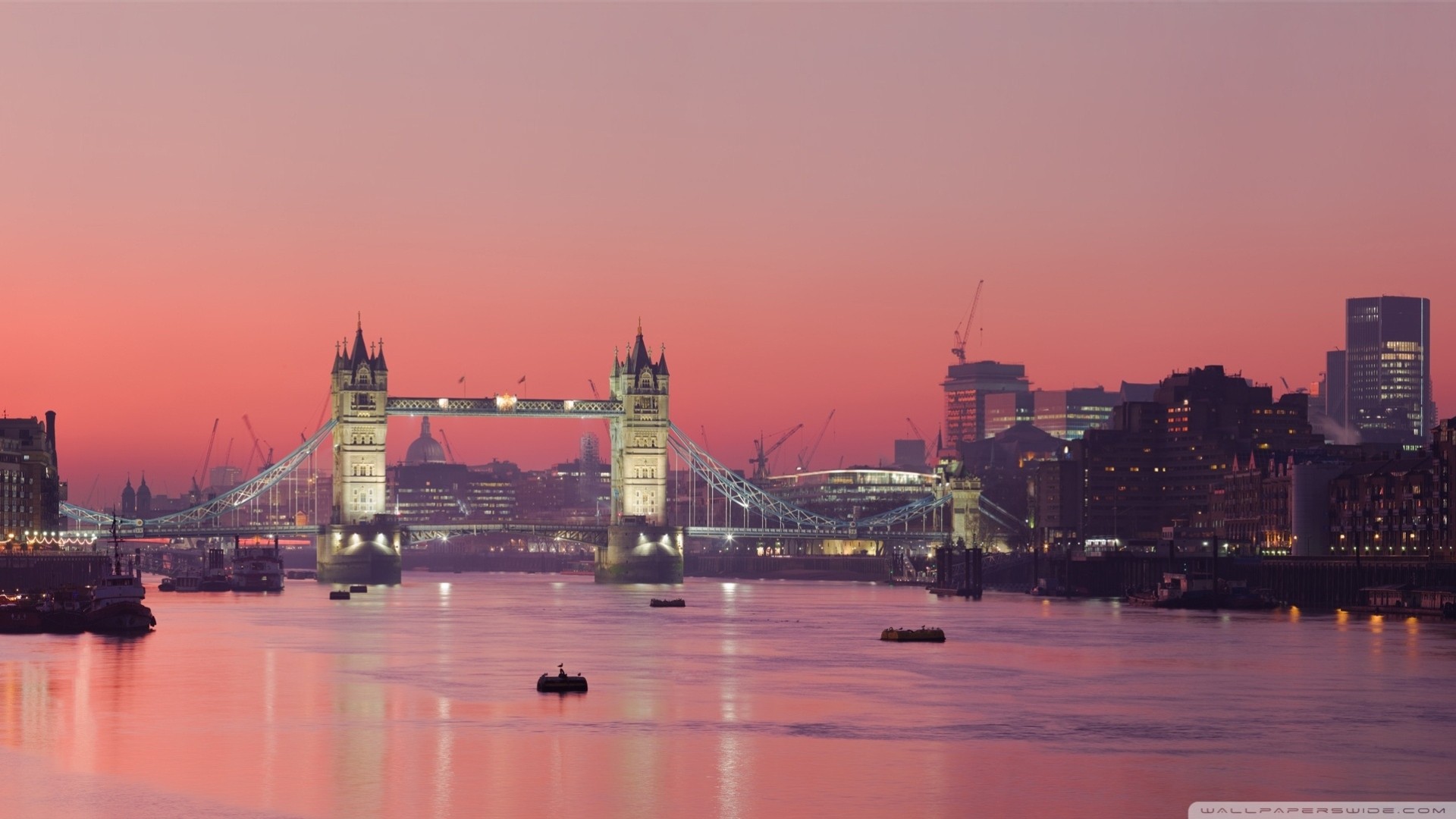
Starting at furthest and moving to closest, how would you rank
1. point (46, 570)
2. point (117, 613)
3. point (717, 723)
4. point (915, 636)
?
1. point (46, 570)
2. point (117, 613)
3. point (915, 636)
4. point (717, 723)

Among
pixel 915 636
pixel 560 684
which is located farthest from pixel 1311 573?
pixel 560 684

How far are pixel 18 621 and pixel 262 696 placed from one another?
161 feet

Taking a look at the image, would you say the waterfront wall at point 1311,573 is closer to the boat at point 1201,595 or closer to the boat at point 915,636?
the boat at point 1201,595

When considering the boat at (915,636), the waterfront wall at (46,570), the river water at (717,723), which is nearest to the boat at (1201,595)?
the river water at (717,723)

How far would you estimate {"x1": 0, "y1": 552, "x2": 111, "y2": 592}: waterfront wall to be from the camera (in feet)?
525

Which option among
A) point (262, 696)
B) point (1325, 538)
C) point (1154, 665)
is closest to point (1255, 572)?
point (1325, 538)

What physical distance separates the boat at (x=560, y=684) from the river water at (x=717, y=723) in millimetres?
1172

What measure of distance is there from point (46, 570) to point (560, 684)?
103492 mm

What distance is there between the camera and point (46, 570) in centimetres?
17038

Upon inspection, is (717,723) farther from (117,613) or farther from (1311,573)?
(1311,573)

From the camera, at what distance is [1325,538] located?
186625mm

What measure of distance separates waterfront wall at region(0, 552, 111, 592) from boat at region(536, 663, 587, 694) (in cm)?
8289

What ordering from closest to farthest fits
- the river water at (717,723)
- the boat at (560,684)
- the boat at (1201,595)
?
the river water at (717,723) < the boat at (560,684) < the boat at (1201,595)

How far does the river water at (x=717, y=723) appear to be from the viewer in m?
51.8
